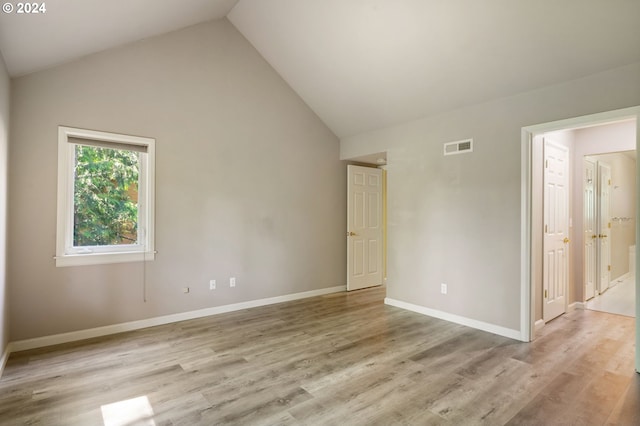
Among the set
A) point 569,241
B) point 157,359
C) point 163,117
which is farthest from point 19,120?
point 569,241

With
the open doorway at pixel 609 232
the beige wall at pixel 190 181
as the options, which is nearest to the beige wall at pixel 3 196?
the beige wall at pixel 190 181

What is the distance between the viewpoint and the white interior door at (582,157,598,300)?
4734 millimetres

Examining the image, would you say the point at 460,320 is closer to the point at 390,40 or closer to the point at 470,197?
the point at 470,197

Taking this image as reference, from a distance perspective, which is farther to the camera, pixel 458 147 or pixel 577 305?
pixel 577 305

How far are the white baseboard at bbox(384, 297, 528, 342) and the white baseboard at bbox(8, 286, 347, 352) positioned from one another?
4.88 ft

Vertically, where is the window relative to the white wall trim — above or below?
above

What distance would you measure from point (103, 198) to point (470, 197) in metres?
4.19

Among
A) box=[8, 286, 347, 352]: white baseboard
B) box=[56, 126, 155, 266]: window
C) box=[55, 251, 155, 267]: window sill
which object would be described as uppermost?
box=[56, 126, 155, 266]: window

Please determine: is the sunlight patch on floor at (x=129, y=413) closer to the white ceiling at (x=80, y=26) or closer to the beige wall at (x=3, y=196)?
the beige wall at (x=3, y=196)

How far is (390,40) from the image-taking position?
3.53 m

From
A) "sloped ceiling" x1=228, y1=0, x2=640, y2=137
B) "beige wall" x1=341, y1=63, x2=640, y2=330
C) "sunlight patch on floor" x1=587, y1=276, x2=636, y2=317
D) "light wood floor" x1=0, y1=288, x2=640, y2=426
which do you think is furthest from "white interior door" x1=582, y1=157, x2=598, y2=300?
"sloped ceiling" x1=228, y1=0, x2=640, y2=137

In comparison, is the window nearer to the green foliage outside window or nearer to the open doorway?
the green foliage outside window

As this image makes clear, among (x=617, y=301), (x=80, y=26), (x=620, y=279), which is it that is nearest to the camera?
(x=80, y=26)

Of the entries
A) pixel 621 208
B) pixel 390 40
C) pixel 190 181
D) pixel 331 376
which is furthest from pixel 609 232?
pixel 190 181
